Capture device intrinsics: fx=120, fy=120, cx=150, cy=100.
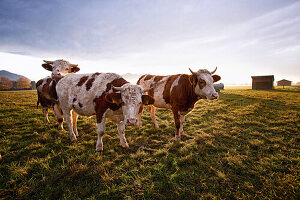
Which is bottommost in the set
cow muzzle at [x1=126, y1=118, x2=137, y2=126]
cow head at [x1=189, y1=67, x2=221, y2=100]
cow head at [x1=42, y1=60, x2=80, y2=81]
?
cow muzzle at [x1=126, y1=118, x2=137, y2=126]

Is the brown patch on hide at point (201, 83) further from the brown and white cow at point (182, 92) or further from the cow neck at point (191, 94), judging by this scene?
the cow neck at point (191, 94)

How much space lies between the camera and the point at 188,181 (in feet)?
8.80

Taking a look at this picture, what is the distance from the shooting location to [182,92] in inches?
189

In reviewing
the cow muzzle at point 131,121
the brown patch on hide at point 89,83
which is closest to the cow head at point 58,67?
the brown patch on hide at point 89,83

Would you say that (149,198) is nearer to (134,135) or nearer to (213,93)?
(134,135)

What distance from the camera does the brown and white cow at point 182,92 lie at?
168 inches

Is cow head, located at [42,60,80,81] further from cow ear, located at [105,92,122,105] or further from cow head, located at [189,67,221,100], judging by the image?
cow head, located at [189,67,221,100]

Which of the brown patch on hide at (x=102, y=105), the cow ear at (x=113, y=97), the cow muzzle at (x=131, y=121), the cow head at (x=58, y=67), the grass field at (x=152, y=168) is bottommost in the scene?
the grass field at (x=152, y=168)

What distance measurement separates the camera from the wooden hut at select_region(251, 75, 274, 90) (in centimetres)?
3356

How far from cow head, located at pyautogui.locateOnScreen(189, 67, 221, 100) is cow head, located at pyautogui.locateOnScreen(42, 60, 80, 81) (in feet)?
17.9

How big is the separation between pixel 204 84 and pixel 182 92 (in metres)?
0.87

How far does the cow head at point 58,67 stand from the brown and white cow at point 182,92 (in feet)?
12.5

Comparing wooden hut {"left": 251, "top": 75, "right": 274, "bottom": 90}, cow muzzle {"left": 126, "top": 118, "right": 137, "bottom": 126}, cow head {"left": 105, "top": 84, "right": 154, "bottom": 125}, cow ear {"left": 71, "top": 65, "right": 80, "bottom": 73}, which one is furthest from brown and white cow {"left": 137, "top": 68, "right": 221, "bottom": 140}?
wooden hut {"left": 251, "top": 75, "right": 274, "bottom": 90}

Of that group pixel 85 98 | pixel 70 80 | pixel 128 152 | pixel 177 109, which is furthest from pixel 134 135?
pixel 70 80
